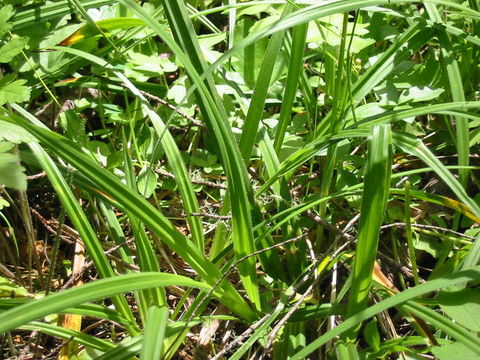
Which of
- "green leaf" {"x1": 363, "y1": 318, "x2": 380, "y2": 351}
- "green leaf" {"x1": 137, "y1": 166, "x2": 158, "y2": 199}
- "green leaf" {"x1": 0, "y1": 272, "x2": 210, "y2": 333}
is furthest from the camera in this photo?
"green leaf" {"x1": 137, "y1": 166, "x2": 158, "y2": 199}

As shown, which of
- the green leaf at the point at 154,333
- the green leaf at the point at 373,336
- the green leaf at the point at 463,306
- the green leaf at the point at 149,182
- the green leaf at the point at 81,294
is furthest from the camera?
the green leaf at the point at 149,182

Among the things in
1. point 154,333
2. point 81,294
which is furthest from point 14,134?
point 154,333

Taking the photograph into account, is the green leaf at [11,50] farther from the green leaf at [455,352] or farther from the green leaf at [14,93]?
the green leaf at [455,352]

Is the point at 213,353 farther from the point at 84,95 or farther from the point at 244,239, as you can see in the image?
the point at 84,95

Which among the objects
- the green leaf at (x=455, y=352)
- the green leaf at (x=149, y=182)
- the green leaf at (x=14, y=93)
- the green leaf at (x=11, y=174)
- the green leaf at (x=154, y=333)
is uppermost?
the green leaf at (x=14, y=93)

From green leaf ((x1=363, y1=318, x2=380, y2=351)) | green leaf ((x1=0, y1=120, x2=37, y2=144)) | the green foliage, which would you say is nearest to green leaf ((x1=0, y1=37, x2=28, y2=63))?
the green foliage

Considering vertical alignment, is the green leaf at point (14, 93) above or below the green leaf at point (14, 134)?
above

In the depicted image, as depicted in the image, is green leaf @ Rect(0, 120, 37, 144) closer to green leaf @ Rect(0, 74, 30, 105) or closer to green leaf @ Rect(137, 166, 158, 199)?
green leaf @ Rect(0, 74, 30, 105)

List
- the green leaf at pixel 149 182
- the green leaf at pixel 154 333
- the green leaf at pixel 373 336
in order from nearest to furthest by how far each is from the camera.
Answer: the green leaf at pixel 154 333, the green leaf at pixel 373 336, the green leaf at pixel 149 182

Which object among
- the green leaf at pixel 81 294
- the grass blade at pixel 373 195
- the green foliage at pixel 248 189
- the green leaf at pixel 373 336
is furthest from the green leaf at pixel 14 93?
the green leaf at pixel 373 336
